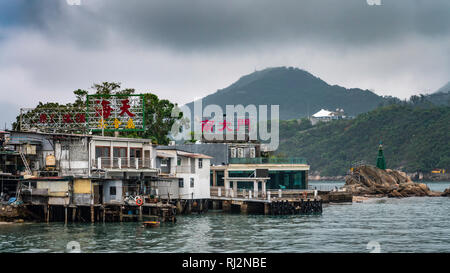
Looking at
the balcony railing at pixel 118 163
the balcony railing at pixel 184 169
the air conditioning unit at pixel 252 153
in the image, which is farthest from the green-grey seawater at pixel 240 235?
the air conditioning unit at pixel 252 153

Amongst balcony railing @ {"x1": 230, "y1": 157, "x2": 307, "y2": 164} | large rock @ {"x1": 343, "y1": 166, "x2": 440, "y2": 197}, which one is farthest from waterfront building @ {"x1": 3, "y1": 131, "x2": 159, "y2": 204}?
large rock @ {"x1": 343, "y1": 166, "x2": 440, "y2": 197}

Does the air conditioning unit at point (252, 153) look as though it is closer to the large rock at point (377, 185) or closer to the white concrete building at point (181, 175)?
the white concrete building at point (181, 175)

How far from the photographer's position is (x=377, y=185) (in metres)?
121

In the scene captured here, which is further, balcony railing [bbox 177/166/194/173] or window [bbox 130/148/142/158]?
balcony railing [bbox 177/166/194/173]

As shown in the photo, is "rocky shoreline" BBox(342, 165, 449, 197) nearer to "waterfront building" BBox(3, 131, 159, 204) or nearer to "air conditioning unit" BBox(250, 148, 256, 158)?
"air conditioning unit" BBox(250, 148, 256, 158)

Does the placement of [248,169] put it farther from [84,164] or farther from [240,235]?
[240,235]

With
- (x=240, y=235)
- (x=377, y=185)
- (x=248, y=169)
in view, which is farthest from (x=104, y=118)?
(x=377, y=185)

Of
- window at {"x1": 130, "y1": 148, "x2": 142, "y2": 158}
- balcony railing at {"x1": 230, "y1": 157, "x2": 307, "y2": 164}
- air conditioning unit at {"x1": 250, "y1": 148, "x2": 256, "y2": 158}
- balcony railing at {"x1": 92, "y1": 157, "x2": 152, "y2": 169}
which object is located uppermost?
air conditioning unit at {"x1": 250, "y1": 148, "x2": 256, "y2": 158}

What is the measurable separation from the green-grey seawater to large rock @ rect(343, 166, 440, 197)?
2196 inches

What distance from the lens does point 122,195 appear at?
5866 cm

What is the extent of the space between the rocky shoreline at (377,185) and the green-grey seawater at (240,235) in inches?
2189

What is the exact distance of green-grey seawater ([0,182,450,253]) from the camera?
39.9m

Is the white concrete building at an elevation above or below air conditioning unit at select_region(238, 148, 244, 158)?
below
